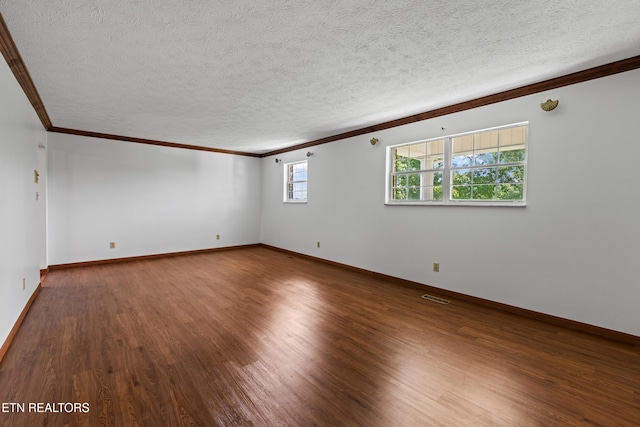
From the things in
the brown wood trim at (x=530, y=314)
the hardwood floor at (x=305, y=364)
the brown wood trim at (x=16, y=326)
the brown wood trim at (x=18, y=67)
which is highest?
the brown wood trim at (x=18, y=67)

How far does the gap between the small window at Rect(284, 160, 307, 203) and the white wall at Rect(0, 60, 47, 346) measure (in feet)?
13.4

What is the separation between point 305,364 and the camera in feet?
6.97

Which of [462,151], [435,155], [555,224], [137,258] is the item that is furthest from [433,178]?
[137,258]

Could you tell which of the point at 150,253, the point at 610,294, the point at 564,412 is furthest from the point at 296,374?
the point at 150,253

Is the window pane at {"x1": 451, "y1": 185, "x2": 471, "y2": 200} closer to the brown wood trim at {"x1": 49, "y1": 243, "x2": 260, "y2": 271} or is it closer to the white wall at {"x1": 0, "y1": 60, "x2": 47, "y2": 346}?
the white wall at {"x1": 0, "y1": 60, "x2": 47, "y2": 346}

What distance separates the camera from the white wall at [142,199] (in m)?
4.92

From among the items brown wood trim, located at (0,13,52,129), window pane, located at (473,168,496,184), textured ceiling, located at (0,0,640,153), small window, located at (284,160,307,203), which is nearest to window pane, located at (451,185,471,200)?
window pane, located at (473,168,496,184)

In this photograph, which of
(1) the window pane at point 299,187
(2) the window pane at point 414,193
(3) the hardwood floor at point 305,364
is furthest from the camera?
(1) the window pane at point 299,187

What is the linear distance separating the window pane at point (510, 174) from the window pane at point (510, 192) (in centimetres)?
5

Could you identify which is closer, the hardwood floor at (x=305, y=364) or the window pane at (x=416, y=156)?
the hardwood floor at (x=305, y=364)

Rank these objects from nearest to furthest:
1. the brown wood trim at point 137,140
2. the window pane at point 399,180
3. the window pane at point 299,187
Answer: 1. the window pane at point 399,180
2. the brown wood trim at point 137,140
3. the window pane at point 299,187

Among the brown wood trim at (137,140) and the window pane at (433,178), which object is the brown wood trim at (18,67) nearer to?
the brown wood trim at (137,140)

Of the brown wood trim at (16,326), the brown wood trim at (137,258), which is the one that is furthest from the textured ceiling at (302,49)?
the brown wood trim at (137,258)

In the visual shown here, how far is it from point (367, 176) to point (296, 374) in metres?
3.33
